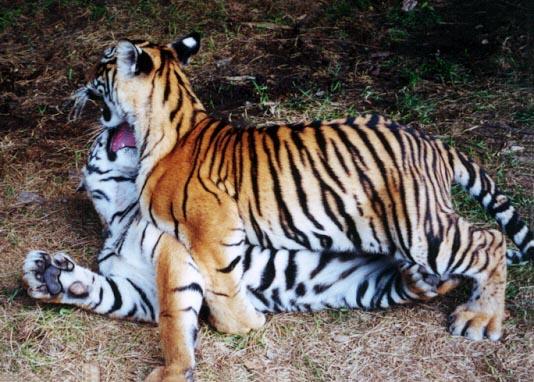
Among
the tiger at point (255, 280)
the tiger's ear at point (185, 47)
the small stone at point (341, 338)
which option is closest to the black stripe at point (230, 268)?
the tiger at point (255, 280)

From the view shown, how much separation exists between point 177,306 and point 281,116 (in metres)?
2.02

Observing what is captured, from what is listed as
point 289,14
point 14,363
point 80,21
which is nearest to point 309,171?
point 14,363

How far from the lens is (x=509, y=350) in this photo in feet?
10.9

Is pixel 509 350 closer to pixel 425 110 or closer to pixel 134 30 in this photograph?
pixel 425 110

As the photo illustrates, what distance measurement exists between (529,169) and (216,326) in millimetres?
2118

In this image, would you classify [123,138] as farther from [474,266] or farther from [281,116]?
[474,266]

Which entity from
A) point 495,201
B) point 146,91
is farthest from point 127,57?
point 495,201

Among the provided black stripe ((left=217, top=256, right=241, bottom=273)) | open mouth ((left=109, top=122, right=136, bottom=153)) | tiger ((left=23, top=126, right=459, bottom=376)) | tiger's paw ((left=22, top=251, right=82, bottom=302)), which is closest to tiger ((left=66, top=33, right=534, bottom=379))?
black stripe ((left=217, top=256, right=241, bottom=273))

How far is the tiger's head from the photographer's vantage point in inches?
146

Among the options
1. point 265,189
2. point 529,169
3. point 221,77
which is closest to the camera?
point 265,189

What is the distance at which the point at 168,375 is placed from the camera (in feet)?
10.5

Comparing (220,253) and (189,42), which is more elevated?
(189,42)

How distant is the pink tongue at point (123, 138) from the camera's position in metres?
3.99

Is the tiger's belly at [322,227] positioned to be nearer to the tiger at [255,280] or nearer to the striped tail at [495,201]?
the tiger at [255,280]
